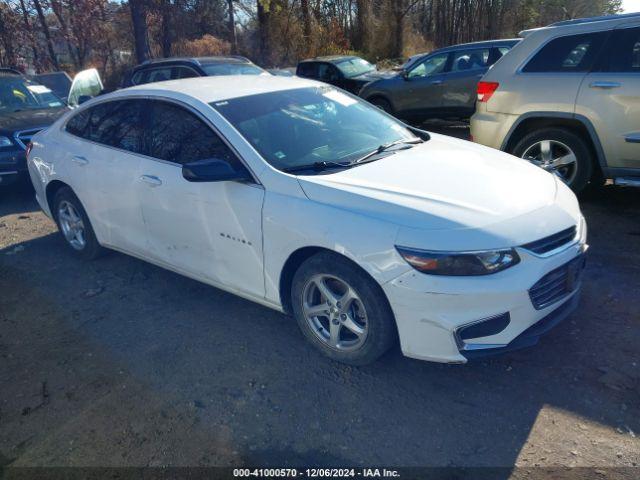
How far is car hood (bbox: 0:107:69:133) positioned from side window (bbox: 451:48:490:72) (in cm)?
718

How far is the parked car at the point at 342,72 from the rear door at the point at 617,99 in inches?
342

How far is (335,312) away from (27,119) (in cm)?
693

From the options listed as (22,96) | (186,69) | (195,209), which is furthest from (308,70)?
(195,209)

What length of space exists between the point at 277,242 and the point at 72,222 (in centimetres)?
286

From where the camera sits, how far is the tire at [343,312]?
2.88 metres

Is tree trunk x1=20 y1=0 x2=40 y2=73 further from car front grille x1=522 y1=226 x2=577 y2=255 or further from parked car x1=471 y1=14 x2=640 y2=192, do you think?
car front grille x1=522 y1=226 x2=577 y2=255

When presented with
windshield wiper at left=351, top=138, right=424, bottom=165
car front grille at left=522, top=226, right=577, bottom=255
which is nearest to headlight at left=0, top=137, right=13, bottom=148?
windshield wiper at left=351, top=138, right=424, bottom=165

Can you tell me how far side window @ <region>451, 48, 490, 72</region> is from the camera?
32.0ft

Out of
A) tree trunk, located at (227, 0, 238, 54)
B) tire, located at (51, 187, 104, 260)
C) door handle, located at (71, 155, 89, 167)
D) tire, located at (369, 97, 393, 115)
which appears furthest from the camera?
tree trunk, located at (227, 0, 238, 54)

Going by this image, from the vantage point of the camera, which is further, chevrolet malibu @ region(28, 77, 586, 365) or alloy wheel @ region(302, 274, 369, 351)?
alloy wheel @ region(302, 274, 369, 351)

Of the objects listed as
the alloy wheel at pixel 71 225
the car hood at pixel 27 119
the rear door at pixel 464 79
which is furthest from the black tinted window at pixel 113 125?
the rear door at pixel 464 79

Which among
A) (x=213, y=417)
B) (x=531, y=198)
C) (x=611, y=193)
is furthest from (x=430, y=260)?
(x=611, y=193)

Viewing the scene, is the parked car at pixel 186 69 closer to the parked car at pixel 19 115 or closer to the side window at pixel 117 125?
the parked car at pixel 19 115

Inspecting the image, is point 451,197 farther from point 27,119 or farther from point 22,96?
point 22,96
